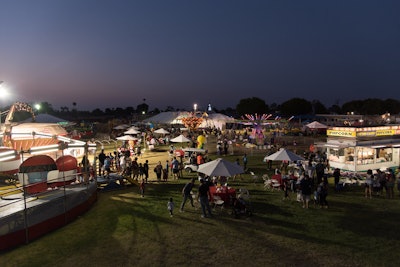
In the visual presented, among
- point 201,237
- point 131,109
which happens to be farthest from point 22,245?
point 131,109

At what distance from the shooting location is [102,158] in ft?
65.5

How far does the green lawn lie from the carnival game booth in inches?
257

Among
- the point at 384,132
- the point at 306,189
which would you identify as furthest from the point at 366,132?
the point at 306,189

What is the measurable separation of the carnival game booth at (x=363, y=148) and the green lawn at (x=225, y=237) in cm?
653

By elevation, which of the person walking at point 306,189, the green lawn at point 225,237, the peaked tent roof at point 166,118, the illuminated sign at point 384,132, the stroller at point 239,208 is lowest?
the green lawn at point 225,237

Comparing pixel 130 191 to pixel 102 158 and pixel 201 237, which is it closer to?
pixel 102 158

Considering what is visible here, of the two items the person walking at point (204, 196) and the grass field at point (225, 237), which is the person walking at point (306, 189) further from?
the person walking at point (204, 196)

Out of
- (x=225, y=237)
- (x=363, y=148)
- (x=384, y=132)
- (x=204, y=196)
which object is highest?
(x=384, y=132)

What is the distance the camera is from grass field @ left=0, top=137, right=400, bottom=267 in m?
8.16

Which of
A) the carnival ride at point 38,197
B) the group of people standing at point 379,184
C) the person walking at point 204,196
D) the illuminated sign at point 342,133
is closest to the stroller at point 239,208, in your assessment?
the person walking at point 204,196

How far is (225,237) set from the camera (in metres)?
9.56

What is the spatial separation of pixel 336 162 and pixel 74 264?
17191 mm

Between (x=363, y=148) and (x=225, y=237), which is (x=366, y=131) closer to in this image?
(x=363, y=148)

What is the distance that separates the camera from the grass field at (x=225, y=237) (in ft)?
26.8
